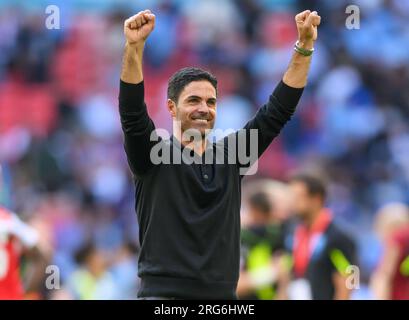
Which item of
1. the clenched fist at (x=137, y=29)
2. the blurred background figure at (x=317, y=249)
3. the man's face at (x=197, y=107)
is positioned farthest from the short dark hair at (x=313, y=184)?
the clenched fist at (x=137, y=29)

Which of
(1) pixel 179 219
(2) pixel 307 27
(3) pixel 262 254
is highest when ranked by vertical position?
(2) pixel 307 27

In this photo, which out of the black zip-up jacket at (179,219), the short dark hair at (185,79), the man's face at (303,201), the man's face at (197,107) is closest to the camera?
the black zip-up jacket at (179,219)

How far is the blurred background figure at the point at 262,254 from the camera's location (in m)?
9.52

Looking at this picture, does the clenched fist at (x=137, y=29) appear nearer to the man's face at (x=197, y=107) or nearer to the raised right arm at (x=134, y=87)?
the raised right arm at (x=134, y=87)

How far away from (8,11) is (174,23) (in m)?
2.33

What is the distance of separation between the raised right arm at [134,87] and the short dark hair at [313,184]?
13.4 ft

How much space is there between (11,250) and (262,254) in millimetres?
2564

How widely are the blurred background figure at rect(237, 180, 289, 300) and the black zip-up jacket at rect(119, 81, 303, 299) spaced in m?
4.29

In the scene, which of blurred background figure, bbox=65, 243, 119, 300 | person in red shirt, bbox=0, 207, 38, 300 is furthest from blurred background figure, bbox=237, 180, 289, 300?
blurred background figure, bbox=65, 243, 119, 300

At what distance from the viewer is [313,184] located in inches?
356

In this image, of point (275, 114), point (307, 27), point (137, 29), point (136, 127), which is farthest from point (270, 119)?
point (137, 29)

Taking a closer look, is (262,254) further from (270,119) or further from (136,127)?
(136,127)

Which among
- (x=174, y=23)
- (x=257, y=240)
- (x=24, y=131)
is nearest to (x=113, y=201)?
(x=24, y=131)

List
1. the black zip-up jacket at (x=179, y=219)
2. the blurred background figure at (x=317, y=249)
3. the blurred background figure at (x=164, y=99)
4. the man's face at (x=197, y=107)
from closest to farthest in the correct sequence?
the black zip-up jacket at (x=179, y=219), the man's face at (x=197, y=107), the blurred background figure at (x=317, y=249), the blurred background figure at (x=164, y=99)
